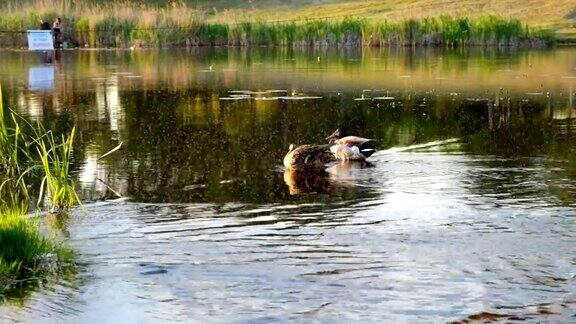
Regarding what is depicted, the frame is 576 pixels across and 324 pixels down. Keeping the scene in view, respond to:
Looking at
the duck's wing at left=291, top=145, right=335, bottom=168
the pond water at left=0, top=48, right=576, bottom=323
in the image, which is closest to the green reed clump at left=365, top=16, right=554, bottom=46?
the pond water at left=0, top=48, right=576, bottom=323

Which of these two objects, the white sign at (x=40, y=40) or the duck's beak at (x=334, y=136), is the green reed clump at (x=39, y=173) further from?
the white sign at (x=40, y=40)

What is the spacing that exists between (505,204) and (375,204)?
139 centimetres

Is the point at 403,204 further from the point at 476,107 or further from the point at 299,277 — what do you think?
the point at 476,107

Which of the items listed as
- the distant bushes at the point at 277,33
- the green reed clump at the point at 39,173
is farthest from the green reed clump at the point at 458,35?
the green reed clump at the point at 39,173

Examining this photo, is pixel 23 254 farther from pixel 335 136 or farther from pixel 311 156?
pixel 335 136

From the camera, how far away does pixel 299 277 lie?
8.30 metres

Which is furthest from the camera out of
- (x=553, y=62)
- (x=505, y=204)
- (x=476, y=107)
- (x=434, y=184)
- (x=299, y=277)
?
(x=553, y=62)

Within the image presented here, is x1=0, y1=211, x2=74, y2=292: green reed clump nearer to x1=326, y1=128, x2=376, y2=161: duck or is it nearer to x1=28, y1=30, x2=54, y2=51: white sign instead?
x1=326, y1=128, x2=376, y2=161: duck

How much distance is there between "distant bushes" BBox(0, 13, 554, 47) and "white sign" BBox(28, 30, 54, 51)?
286 cm

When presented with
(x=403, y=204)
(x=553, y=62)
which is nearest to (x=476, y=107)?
(x=403, y=204)

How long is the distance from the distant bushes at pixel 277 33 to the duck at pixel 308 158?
37.3 m

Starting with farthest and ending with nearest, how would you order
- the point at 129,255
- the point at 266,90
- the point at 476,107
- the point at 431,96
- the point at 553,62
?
the point at 553,62 → the point at 266,90 → the point at 431,96 → the point at 476,107 → the point at 129,255

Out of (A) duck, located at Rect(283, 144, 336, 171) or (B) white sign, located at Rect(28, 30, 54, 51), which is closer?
(A) duck, located at Rect(283, 144, 336, 171)

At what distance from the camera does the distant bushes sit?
51.0 metres
